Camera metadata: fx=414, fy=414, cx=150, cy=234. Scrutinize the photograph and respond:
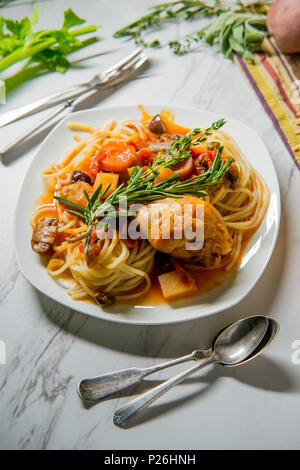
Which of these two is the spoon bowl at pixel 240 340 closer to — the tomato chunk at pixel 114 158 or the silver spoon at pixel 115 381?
the silver spoon at pixel 115 381

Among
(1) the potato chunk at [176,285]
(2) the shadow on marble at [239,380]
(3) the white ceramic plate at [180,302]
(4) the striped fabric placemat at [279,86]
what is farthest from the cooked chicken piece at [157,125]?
(2) the shadow on marble at [239,380]

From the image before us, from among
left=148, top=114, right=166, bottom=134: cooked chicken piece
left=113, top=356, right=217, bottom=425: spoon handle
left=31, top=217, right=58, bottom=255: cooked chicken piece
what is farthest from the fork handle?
left=113, top=356, right=217, bottom=425: spoon handle

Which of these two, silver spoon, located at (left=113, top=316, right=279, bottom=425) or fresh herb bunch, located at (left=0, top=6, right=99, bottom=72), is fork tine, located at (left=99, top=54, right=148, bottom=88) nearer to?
fresh herb bunch, located at (left=0, top=6, right=99, bottom=72)

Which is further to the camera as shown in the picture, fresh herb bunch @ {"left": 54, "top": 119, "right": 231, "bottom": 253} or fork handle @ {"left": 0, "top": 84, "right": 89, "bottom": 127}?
fork handle @ {"left": 0, "top": 84, "right": 89, "bottom": 127}

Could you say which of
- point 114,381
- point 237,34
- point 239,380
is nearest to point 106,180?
point 114,381

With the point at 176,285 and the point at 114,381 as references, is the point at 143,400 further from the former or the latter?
the point at 176,285
